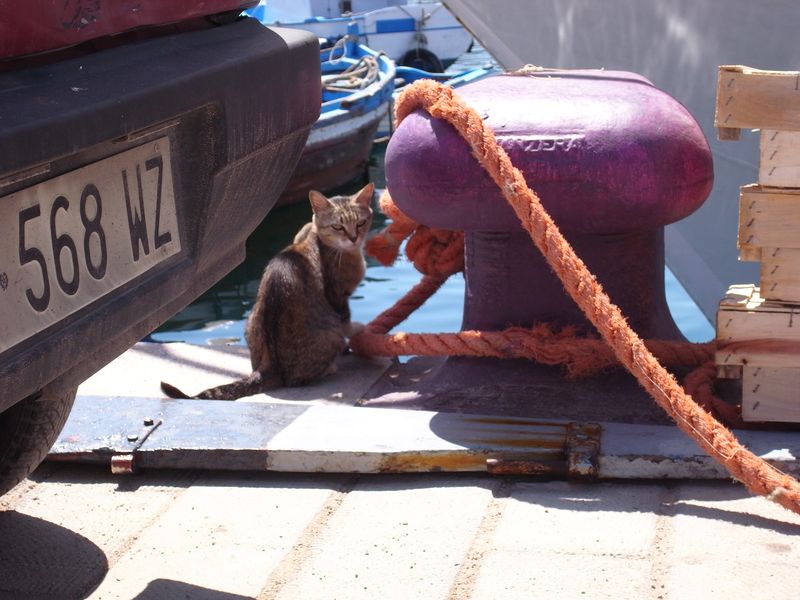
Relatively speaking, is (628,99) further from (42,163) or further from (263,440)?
(42,163)

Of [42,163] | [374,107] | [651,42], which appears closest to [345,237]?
[651,42]

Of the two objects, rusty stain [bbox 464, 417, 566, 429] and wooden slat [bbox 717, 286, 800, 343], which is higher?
wooden slat [bbox 717, 286, 800, 343]

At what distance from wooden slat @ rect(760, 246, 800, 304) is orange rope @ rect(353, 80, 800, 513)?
1.27 feet

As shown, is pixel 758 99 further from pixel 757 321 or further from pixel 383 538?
pixel 383 538

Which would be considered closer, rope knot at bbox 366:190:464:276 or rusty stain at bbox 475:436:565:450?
rusty stain at bbox 475:436:565:450

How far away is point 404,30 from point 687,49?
18309 millimetres

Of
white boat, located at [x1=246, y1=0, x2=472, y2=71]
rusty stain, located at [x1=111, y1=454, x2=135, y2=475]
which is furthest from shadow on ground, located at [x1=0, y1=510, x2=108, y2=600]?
white boat, located at [x1=246, y1=0, x2=472, y2=71]

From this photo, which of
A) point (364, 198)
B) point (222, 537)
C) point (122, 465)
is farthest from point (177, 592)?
point (364, 198)

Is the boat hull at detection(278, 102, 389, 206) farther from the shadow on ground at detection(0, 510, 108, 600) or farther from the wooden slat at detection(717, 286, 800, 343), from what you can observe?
the shadow on ground at detection(0, 510, 108, 600)

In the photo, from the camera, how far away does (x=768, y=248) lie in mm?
3066

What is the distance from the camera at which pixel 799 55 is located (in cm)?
481

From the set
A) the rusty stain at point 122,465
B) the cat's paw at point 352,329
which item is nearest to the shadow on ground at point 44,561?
the rusty stain at point 122,465

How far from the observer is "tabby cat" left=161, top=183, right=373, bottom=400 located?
4238 mm

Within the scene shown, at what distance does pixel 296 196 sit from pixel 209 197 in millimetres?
11625
